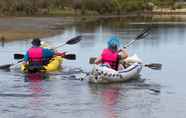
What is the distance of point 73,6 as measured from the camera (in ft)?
382

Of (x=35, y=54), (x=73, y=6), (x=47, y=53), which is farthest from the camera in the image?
(x=73, y=6)

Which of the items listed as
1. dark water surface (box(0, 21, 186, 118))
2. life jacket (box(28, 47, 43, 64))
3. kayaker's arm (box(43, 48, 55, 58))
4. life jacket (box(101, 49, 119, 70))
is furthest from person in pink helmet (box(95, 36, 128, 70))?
kayaker's arm (box(43, 48, 55, 58))

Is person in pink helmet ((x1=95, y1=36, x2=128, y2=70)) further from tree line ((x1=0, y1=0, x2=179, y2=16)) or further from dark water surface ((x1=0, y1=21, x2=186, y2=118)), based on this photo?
tree line ((x1=0, y1=0, x2=179, y2=16))

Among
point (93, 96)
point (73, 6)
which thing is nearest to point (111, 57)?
point (93, 96)

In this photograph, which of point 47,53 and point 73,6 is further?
point 73,6

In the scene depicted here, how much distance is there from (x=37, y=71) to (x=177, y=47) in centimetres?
1686

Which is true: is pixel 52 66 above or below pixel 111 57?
below

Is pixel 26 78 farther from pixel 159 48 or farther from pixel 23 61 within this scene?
pixel 159 48

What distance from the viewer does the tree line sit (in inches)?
3919

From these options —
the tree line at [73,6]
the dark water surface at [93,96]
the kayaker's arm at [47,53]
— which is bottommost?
the tree line at [73,6]

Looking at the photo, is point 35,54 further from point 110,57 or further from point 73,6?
point 73,6

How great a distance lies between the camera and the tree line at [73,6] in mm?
99550

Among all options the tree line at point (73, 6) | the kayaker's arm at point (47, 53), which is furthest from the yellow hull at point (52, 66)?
the tree line at point (73, 6)

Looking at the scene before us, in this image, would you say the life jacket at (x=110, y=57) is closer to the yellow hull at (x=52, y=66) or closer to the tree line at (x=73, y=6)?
the yellow hull at (x=52, y=66)
